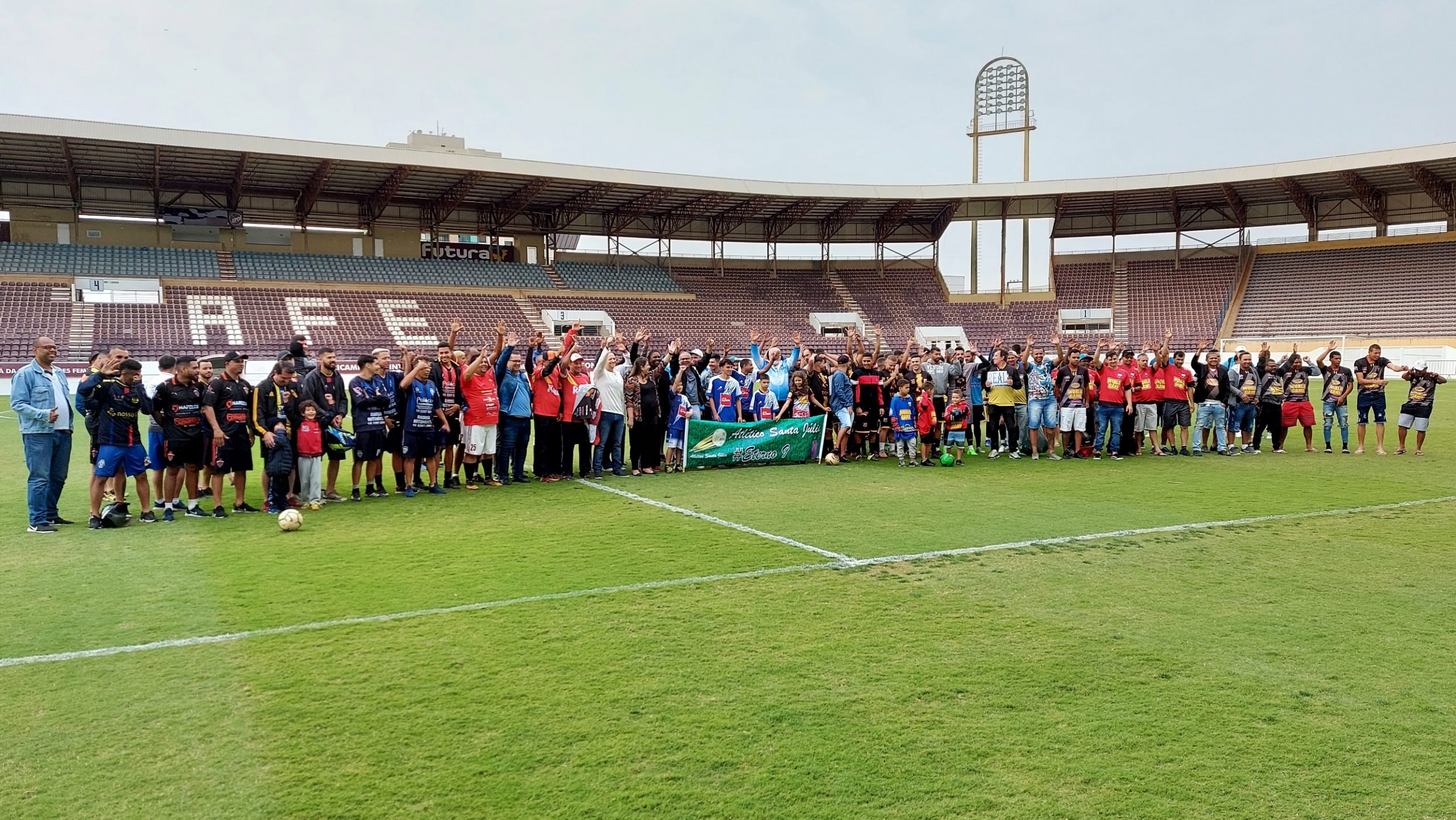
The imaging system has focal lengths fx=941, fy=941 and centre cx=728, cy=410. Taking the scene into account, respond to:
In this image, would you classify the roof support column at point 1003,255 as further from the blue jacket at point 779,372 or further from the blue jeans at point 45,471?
the blue jeans at point 45,471

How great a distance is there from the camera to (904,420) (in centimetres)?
1351

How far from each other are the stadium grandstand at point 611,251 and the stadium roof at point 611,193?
0.34ft

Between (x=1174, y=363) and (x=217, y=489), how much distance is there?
44.0 ft

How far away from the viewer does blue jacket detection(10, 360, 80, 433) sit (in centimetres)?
852

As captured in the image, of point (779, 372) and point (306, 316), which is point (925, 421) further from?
point (306, 316)

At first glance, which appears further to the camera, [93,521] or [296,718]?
[93,521]

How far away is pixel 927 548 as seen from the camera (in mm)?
7730

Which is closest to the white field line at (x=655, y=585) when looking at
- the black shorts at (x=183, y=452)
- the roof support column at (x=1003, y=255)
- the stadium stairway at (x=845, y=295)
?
the black shorts at (x=183, y=452)

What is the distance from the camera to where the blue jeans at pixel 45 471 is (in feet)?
28.3

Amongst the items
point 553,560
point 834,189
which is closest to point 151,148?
point 834,189

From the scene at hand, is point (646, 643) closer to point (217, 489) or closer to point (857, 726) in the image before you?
point (857, 726)

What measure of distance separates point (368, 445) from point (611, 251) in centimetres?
3702

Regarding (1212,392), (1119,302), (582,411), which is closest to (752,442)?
(582,411)

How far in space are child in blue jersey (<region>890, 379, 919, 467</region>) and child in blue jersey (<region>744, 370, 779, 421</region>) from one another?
179 centimetres
